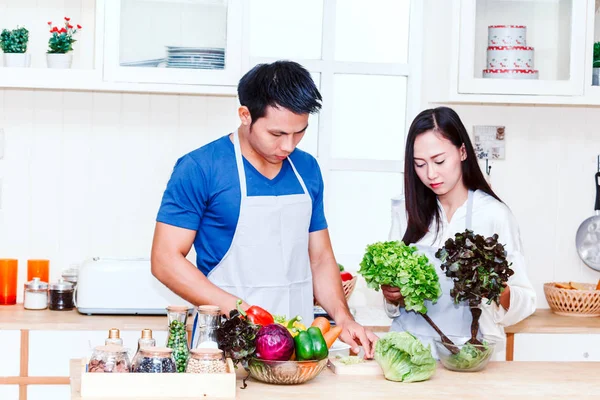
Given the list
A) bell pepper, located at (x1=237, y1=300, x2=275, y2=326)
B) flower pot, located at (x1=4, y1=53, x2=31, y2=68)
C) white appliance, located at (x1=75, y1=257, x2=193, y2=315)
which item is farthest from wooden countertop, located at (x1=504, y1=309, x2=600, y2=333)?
flower pot, located at (x1=4, y1=53, x2=31, y2=68)

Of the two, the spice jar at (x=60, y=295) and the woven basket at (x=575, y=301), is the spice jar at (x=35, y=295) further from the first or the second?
the woven basket at (x=575, y=301)

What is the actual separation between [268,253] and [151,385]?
782 mm

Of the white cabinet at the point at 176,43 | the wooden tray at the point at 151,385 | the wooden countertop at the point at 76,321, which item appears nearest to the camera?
the wooden tray at the point at 151,385

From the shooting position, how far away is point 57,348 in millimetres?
3127

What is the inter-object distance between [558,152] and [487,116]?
1.18ft

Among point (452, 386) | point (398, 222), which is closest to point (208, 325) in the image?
point (452, 386)

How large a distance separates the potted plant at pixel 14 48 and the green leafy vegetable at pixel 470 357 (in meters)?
1.98

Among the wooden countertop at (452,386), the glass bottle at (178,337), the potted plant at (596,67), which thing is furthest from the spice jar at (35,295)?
the potted plant at (596,67)

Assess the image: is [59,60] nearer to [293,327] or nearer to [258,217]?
[258,217]

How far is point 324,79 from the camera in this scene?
385 centimetres

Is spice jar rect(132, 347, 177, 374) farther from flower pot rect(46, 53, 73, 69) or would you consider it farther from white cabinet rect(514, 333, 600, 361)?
white cabinet rect(514, 333, 600, 361)

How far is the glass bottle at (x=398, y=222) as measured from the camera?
9.90 ft

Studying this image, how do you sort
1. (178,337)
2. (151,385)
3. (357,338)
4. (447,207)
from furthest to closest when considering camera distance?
(447,207) < (357,338) < (178,337) < (151,385)

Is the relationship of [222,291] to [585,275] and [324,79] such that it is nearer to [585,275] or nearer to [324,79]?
[324,79]
